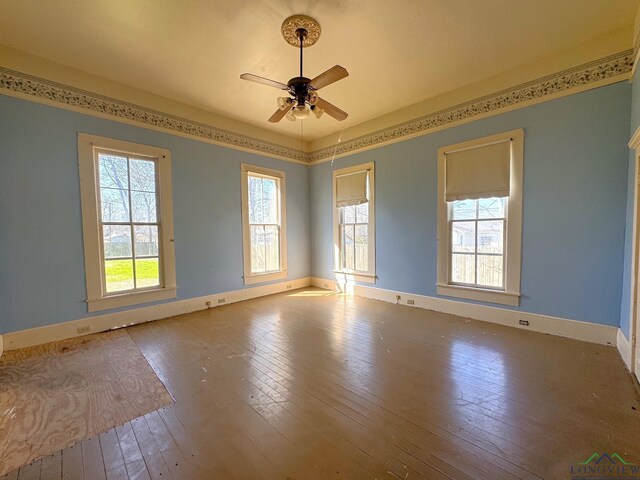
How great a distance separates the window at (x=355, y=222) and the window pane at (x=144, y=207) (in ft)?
10.3

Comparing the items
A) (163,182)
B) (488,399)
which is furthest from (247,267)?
(488,399)

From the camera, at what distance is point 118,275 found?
11.9 ft

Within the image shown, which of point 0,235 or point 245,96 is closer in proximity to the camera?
point 0,235

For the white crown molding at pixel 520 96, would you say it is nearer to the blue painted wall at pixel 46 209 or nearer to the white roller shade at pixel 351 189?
the white roller shade at pixel 351 189

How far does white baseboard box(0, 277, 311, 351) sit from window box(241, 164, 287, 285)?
39 cm

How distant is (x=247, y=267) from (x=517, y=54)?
4753 millimetres

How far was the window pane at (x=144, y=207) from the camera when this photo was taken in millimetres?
3759


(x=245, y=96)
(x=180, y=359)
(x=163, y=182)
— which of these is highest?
(x=245, y=96)

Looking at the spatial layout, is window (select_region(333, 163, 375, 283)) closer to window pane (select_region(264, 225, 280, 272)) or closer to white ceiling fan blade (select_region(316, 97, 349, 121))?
window pane (select_region(264, 225, 280, 272))

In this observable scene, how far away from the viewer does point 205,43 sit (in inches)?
111

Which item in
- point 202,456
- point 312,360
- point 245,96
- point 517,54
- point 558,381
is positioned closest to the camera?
point 202,456

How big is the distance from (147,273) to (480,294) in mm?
4606

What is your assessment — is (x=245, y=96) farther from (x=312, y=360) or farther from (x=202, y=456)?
Result: (x=202, y=456)

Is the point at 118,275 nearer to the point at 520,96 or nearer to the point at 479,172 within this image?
the point at 479,172
